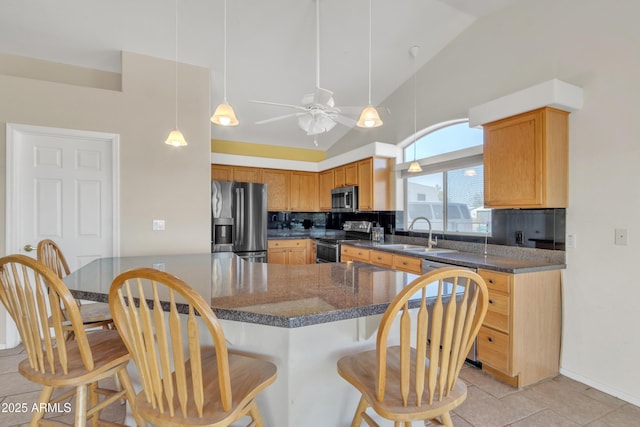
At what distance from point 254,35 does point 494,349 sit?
3.61 m

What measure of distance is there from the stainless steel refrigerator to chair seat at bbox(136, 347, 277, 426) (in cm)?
306

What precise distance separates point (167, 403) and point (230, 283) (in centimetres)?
63

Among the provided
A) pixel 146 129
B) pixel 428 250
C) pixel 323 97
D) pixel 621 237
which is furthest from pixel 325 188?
pixel 621 237

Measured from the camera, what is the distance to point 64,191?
10.1 feet

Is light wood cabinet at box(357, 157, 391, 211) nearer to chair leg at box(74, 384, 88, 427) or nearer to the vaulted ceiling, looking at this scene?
the vaulted ceiling

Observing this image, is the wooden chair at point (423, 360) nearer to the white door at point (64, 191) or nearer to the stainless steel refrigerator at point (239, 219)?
the white door at point (64, 191)

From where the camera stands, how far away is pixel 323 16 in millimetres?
3094

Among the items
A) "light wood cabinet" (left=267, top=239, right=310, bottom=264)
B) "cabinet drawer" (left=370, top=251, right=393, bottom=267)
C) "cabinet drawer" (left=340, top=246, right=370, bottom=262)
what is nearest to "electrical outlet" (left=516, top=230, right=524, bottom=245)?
"cabinet drawer" (left=370, top=251, right=393, bottom=267)

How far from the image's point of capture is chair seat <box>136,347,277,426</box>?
1015 mm

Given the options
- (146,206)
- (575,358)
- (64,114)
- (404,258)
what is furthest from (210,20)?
(575,358)

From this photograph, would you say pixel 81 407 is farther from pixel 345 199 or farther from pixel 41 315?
pixel 345 199

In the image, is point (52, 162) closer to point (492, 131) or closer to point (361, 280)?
point (361, 280)

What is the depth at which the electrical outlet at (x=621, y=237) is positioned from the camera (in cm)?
223

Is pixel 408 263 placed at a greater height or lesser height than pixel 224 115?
lesser
